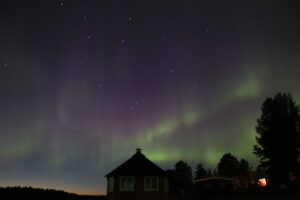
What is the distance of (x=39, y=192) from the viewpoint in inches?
1911

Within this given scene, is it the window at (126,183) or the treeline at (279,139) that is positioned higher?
the treeline at (279,139)

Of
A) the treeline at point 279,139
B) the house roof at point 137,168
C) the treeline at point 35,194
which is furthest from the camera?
the treeline at point 35,194

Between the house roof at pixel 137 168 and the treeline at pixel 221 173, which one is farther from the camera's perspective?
the treeline at pixel 221 173

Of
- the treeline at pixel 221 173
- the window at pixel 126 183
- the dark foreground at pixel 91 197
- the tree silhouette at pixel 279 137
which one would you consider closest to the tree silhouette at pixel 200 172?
the treeline at pixel 221 173

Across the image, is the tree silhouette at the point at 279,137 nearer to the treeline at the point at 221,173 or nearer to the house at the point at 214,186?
the house at the point at 214,186

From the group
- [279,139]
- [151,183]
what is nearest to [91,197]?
[151,183]

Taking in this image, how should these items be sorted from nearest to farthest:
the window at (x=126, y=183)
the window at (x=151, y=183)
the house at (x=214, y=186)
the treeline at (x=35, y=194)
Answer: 1. the window at (x=126, y=183)
2. the window at (x=151, y=183)
3. the treeline at (x=35, y=194)
4. the house at (x=214, y=186)

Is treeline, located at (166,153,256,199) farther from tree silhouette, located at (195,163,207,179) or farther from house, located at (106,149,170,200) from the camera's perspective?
house, located at (106,149,170,200)

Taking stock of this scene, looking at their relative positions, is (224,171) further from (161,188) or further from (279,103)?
(161,188)

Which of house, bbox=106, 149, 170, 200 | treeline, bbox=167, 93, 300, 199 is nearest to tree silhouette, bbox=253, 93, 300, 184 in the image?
treeline, bbox=167, 93, 300, 199

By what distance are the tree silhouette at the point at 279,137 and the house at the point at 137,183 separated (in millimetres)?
17785

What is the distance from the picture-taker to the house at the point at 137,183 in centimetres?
3225

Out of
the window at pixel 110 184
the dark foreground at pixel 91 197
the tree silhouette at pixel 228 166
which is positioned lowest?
the dark foreground at pixel 91 197

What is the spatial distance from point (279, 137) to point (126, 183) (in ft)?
81.8
